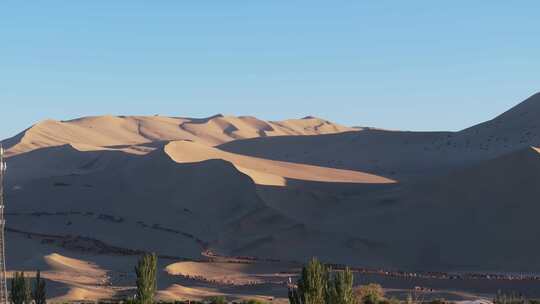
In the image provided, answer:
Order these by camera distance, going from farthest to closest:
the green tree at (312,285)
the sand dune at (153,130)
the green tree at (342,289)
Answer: the sand dune at (153,130) → the green tree at (312,285) → the green tree at (342,289)

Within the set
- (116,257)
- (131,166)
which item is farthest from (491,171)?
(131,166)

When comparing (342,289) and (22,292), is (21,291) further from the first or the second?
(342,289)

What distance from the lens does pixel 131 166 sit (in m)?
57.1

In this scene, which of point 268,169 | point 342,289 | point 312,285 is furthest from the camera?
point 268,169

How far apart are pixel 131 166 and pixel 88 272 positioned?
64.3 feet

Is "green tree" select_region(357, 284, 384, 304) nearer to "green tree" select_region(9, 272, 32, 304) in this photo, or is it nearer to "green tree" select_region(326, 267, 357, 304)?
"green tree" select_region(326, 267, 357, 304)

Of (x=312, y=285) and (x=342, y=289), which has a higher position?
(x=312, y=285)

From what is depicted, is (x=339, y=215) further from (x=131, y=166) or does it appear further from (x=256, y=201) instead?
(x=131, y=166)

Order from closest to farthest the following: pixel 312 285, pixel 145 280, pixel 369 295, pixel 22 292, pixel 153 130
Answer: pixel 312 285, pixel 145 280, pixel 22 292, pixel 369 295, pixel 153 130

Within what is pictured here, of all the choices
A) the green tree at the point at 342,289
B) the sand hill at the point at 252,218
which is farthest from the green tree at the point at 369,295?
the green tree at the point at 342,289

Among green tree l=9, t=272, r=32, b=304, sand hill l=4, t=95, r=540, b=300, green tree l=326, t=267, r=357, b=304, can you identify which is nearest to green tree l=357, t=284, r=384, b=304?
sand hill l=4, t=95, r=540, b=300

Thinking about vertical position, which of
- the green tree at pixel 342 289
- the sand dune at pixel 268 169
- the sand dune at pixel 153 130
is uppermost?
the sand dune at pixel 153 130

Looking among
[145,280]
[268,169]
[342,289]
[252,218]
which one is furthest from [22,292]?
[268,169]

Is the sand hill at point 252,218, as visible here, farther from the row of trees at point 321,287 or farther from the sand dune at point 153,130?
the sand dune at point 153,130
